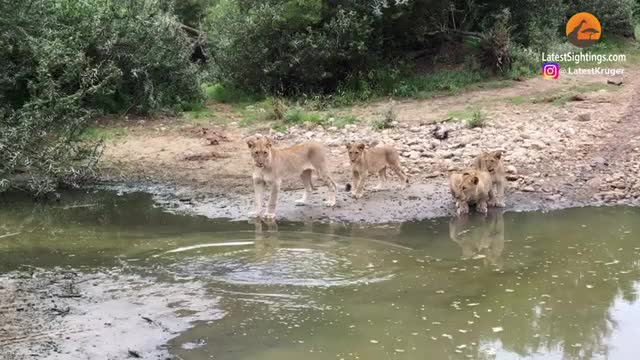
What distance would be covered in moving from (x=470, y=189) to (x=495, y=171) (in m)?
0.74

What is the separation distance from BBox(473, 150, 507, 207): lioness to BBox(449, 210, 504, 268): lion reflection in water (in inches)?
9.8

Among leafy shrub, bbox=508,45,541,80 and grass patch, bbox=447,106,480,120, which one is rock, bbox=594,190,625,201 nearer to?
grass patch, bbox=447,106,480,120

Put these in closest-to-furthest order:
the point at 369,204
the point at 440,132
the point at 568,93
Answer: the point at 369,204 < the point at 440,132 < the point at 568,93

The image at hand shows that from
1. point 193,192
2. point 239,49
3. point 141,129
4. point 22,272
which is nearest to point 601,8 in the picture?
point 239,49

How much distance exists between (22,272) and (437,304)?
4.67m

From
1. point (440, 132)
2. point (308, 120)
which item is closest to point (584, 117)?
point (440, 132)

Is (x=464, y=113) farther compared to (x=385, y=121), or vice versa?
(x=464, y=113)

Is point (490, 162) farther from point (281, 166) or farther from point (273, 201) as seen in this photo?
point (273, 201)

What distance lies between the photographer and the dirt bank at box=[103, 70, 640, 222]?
1134 cm

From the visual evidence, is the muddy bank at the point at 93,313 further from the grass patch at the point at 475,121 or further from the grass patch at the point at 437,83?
the grass patch at the point at 437,83

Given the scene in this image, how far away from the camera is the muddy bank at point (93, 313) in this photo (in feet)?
20.7

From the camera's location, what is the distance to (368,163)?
38.4ft

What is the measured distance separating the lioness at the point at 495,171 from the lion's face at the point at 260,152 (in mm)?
3235

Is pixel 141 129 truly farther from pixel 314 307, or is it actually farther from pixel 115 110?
pixel 314 307
